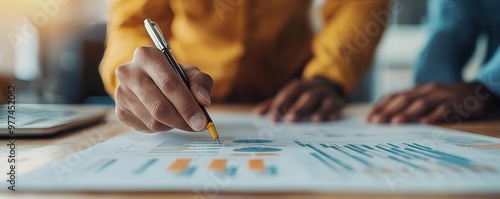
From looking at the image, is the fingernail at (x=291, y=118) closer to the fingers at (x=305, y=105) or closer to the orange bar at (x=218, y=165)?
the fingers at (x=305, y=105)

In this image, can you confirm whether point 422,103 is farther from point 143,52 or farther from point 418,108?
point 143,52

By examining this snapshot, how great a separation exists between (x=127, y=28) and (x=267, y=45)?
29 cm

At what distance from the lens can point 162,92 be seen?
351 millimetres

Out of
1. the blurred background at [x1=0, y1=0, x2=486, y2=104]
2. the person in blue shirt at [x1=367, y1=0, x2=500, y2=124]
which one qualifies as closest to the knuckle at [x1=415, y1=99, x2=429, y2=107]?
the person in blue shirt at [x1=367, y1=0, x2=500, y2=124]

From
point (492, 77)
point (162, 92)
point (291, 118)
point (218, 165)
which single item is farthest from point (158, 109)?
point (492, 77)

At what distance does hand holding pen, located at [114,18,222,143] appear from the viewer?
339 mm

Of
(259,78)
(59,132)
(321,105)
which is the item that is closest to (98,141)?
(59,132)

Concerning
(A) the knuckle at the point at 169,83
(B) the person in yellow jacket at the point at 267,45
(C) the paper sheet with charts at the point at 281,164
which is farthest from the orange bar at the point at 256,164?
(B) the person in yellow jacket at the point at 267,45

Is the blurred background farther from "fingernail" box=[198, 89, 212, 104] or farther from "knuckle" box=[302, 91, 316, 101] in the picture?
"fingernail" box=[198, 89, 212, 104]

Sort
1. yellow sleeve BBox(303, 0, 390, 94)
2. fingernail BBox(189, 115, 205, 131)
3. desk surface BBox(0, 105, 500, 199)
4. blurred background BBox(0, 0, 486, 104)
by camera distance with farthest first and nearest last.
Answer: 1. blurred background BBox(0, 0, 486, 104)
2. yellow sleeve BBox(303, 0, 390, 94)
3. fingernail BBox(189, 115, 205, 131)
4. desk surface BBox(0, 105, 500, 199)

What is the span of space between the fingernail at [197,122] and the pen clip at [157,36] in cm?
7

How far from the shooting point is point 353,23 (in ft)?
2.39

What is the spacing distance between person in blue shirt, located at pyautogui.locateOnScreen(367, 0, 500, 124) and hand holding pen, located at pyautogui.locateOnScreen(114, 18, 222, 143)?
0.25 m

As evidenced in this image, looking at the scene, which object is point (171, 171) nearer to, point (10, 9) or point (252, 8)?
point (252, 8)
